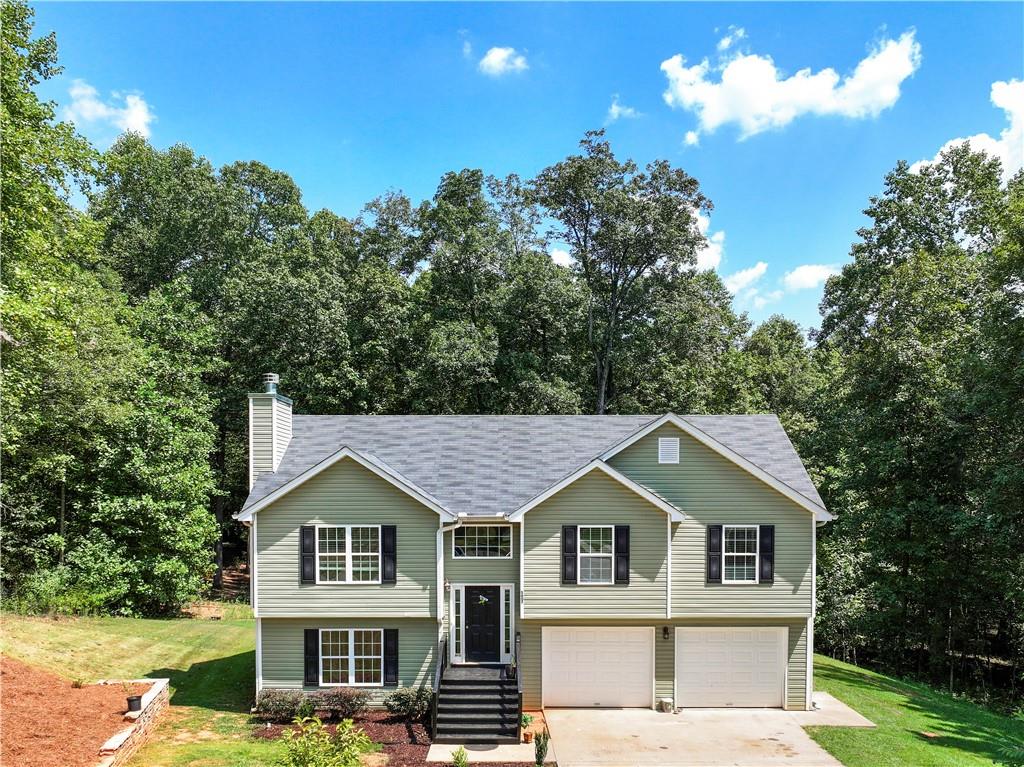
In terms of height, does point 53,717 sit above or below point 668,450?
below

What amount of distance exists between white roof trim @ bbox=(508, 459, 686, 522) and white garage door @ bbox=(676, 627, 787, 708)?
3281 millimetres

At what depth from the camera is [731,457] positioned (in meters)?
16.4

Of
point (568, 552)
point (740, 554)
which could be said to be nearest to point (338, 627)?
point (568, 552)

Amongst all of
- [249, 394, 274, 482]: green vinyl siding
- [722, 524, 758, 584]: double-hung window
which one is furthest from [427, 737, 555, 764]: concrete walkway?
[249, 394, 274, 482]: green vinyl siding

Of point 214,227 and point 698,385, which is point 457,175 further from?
point 698,385

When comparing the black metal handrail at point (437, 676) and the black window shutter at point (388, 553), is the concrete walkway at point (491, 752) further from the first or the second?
the black window shutter at point (388, 553)

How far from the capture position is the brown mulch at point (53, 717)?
1057 centimetres

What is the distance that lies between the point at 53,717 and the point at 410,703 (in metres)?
7.07

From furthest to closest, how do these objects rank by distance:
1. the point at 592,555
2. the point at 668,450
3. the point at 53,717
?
the point at 668,450 < the point at 592,555 < the point at 53,717

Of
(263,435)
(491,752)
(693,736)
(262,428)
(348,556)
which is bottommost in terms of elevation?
(693,736)

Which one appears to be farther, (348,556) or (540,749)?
(348,556)

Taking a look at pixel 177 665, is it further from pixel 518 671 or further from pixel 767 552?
pixel 767 552

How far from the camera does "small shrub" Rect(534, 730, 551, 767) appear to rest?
41.9 feet

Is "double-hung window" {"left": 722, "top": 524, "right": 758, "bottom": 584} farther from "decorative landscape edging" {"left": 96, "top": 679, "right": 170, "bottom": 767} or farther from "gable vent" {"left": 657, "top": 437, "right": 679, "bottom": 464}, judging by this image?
"decorative landscape edging" {"left": 96, "top": 679, "right": 170, "bottom": 767}
